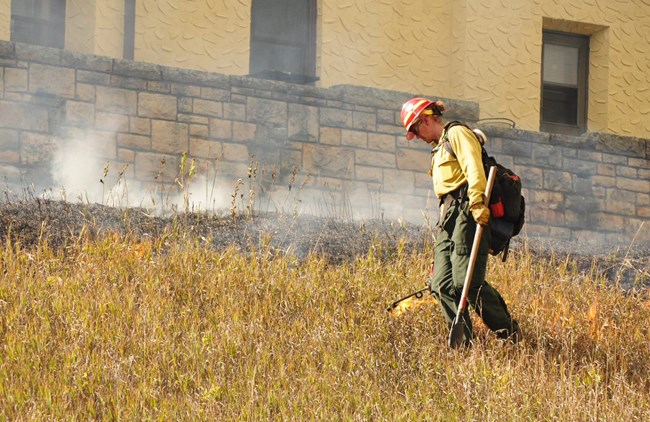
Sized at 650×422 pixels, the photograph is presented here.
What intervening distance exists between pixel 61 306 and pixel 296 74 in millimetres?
6632

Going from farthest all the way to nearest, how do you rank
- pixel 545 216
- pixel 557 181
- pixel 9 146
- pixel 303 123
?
pixel 557 181
pixel 545 216
pixel 303 123
pixel 9 146

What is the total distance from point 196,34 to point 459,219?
651 centimetres

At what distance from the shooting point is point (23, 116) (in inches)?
515

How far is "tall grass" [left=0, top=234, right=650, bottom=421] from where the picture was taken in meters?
7.96

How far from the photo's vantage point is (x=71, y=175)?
521 inches

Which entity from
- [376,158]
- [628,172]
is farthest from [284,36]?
[628,172]

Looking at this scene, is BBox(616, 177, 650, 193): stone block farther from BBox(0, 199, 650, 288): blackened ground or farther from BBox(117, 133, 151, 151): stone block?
BBox(117, 133, 151, 151): stone block

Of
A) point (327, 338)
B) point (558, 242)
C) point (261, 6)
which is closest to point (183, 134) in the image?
point (261, 6)

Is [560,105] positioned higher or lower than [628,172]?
higher

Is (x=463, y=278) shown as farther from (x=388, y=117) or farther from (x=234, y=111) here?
(x=388, y=117)

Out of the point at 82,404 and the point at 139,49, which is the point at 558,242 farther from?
the point at 82,404

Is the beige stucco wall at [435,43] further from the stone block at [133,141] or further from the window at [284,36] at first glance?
the stone block at [133,141]

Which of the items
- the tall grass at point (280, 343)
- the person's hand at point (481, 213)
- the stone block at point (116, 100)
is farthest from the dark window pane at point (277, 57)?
the person's hand at point (481, 213)

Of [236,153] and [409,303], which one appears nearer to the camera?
[409,303]
